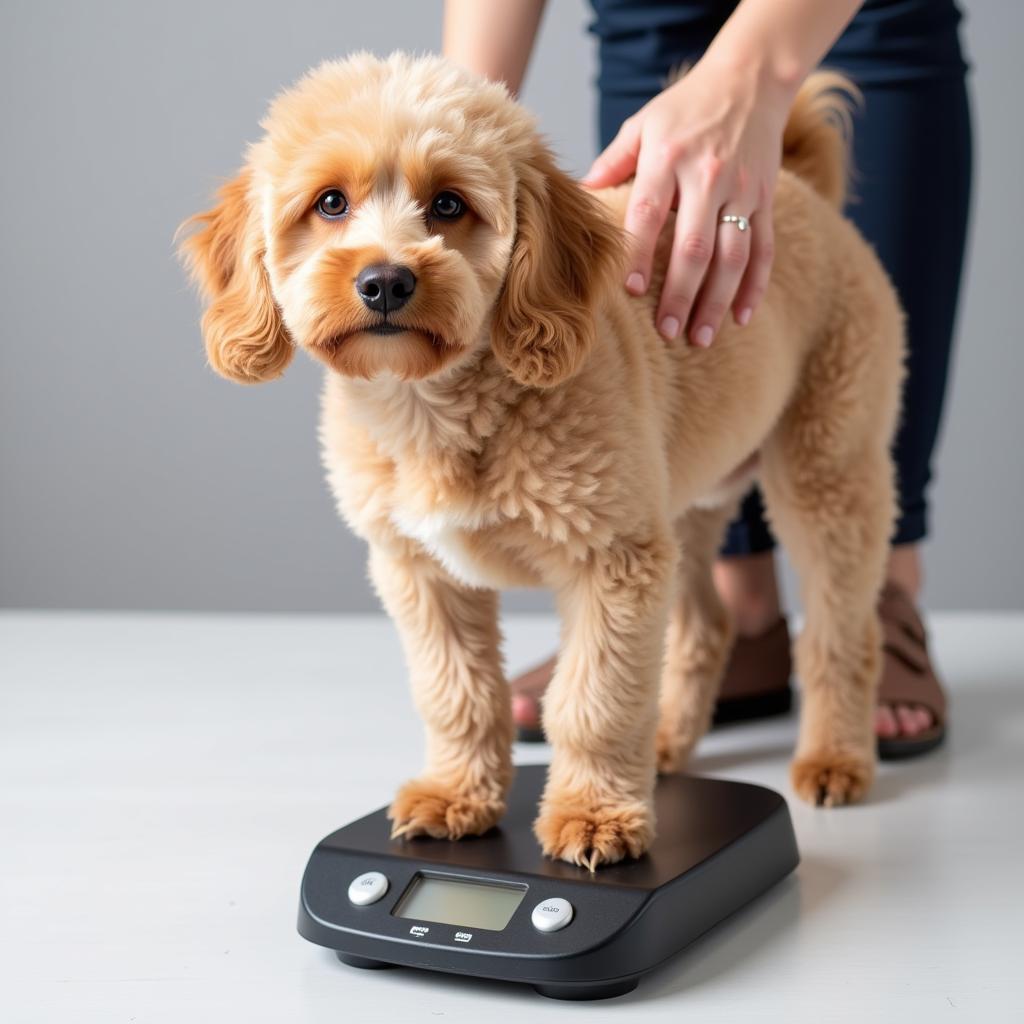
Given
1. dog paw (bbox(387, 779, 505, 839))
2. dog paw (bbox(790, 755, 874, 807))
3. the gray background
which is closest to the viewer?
dog paw (bbox(387, 779, 505, 839))

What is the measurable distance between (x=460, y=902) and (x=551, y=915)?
11 cm

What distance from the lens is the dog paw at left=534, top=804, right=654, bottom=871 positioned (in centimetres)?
148

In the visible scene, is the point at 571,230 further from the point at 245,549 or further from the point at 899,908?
the point at 245,549

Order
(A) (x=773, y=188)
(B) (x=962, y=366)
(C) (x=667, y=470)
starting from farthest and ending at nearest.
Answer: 1. (B) (x=962, y=366)
2. (A) (x=773, y=188)
3. (C) (x=667, y=470)

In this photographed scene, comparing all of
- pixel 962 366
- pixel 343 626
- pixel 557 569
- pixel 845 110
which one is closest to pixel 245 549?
pixel 343 626

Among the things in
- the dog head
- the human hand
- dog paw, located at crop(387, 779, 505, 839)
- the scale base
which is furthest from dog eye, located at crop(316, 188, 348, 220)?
the scale base

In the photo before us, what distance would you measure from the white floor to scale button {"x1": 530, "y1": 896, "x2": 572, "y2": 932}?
0.23ft

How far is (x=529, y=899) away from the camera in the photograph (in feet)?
4.65

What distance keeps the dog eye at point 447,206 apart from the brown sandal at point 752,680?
1.07m

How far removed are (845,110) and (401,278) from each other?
3.84 feet

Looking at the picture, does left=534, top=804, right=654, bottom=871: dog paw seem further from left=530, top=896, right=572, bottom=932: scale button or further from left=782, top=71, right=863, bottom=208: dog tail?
left=782, top=71, right=863, bottom=208: dog tail

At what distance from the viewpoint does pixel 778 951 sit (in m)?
1.47

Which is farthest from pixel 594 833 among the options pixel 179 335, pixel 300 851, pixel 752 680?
pixel 179 335

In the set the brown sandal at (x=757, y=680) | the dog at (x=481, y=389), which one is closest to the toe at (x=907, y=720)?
the brown sandal at (x=757, y=680)
